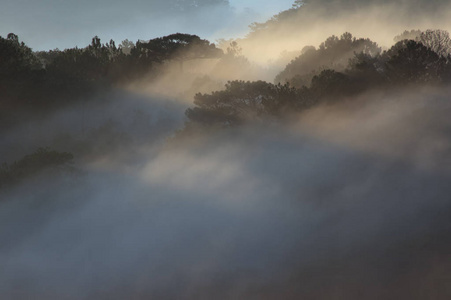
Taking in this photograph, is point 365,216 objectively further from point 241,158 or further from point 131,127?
point 131,127

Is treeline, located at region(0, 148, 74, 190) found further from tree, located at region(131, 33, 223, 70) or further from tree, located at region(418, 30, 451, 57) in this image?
tree, located at region(418, 30, 451, 57)

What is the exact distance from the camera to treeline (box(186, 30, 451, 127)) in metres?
31.9

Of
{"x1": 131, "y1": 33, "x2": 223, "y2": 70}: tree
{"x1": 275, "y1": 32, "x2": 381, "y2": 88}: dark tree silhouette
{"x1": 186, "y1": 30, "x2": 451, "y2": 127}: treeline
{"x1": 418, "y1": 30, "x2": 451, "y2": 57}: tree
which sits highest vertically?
{"x1": 131, "y1": 33, "x2": 223, "y2": 70}: tree

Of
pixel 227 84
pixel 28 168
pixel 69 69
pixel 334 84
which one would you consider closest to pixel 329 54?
pixel 334 84

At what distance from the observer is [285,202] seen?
29953 mm

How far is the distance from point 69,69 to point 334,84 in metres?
28.2

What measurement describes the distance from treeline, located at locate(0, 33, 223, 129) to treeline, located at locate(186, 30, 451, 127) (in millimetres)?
15626

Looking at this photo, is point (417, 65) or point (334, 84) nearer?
point (417, 65)

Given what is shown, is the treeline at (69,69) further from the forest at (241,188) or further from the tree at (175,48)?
the forest at (241,188)

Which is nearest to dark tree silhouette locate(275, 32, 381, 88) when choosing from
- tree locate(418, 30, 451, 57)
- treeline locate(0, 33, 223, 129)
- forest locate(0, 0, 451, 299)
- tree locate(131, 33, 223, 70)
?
forest locate(0, 0, 451, 299)

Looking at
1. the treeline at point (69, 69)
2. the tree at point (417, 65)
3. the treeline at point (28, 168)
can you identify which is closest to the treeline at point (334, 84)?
the tree at point (417, 65)

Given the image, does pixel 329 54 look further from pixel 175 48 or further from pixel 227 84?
pixel 175 48

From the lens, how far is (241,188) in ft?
107

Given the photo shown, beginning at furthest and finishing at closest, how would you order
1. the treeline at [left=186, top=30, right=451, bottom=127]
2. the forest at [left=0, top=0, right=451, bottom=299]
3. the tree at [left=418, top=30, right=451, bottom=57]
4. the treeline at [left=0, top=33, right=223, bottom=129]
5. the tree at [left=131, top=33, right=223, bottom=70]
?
the tree at [left=131, top=33, right=223, bottom=70]
the treeline at [left=0, top=33, right=223, bottom=129]
the tree at [left=418, top=30, right=451, bottom=57]
the treeline at [left=186, top=30, right=451, bottom=127]
the forest at [left=0, top=0, right=451, bottom=299]
